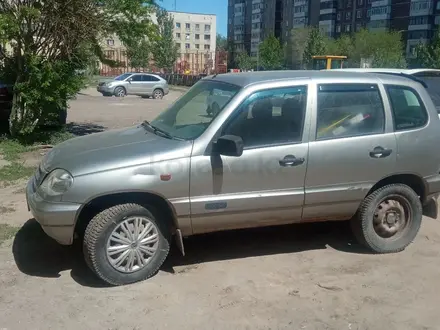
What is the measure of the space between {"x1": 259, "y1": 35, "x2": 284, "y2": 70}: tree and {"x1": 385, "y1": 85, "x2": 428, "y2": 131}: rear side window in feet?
224

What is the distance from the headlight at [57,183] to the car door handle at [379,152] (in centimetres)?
274

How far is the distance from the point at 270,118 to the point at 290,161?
0.43m

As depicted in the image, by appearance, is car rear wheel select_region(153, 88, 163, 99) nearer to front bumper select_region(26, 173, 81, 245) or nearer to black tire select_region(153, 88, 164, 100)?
black tire select_region(153, 88, 164, 100)

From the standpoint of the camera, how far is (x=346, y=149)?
460cm

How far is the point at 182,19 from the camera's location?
108 metres

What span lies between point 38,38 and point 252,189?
24.5 ft

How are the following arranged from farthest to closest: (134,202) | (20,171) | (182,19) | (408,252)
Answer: (182,19), (20,171), (408,252), (134,202)

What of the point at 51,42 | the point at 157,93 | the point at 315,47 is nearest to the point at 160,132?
the point at 51,42

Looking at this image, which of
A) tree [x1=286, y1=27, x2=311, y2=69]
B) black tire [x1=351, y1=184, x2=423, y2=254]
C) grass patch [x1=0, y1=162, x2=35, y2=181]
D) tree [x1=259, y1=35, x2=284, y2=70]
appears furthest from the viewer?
tree [x1=286, y1=27, x2=311, y2=69]

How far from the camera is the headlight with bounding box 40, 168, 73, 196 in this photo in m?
3.94

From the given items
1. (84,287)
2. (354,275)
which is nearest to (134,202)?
(84,287)

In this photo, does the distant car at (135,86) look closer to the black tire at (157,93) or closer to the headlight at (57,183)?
the black tire at (157,93)

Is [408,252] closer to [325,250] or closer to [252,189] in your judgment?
[325,250]

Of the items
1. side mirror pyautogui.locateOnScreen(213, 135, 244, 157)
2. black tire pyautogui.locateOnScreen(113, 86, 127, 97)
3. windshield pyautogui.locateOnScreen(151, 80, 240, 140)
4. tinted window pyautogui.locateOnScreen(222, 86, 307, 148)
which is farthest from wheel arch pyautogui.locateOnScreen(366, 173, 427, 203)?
black tire pyautogui.locateOnScreen(113, 86, 127, 97)
